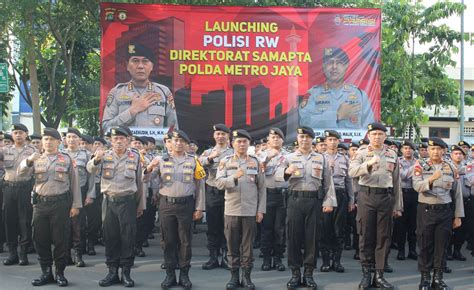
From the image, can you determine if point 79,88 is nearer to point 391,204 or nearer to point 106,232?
point 106,232

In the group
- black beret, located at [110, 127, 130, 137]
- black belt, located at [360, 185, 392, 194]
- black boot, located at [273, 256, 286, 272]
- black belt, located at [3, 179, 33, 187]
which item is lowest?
black boot, located at [273, 256, 286, 272]

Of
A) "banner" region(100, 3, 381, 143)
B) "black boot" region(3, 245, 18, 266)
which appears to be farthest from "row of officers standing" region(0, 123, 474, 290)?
"banner" region(100, 3, 381, 143)

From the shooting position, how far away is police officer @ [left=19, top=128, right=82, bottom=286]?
6258 mm

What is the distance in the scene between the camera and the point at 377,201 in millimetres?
6188

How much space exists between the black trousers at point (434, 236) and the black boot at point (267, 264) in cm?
201

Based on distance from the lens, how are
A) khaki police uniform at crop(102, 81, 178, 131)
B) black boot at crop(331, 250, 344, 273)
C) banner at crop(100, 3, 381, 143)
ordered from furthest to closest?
banner at crop(100, 3, 381, 143) < khaki police uniform at crop(102, 81, 178, 131) < black boot at crop(331, 250, 344, 273)

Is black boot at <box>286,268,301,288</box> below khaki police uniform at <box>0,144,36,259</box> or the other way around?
below

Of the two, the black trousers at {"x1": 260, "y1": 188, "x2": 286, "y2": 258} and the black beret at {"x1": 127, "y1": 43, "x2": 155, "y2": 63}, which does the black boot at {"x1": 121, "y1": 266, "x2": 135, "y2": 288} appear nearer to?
the black trousers at {"x1": 260, "y1": 188, "x2": 286, "y2": 258}

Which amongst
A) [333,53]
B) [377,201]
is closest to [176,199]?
[377,201]

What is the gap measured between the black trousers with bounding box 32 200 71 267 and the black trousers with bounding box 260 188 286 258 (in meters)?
2.64

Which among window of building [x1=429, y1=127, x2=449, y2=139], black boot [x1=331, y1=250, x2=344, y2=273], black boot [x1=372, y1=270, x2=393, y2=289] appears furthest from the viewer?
window of building [x1=429, y1=127, x2=449, y2=139]

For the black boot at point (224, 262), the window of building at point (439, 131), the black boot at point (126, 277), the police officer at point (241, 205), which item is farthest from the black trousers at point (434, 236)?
the window of building at point (439, 131)

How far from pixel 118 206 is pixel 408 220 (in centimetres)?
463

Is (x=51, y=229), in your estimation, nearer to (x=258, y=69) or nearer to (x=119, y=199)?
(x=119, y=199)
